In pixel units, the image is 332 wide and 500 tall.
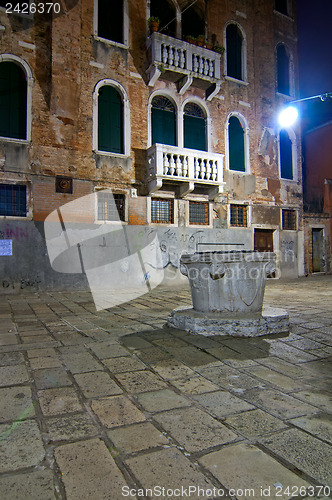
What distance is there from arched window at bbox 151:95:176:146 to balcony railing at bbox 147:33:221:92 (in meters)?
0.81

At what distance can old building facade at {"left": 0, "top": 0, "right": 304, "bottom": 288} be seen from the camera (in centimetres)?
1027

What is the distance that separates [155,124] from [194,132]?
1754 mm

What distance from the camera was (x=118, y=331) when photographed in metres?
A: 4.75

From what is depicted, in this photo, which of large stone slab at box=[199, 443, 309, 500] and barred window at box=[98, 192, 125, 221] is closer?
large stone slab at box=[199, 443, 309, 500]

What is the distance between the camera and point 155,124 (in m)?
12.6

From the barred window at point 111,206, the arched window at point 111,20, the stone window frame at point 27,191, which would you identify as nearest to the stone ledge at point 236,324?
the stone window frame at point 27,191

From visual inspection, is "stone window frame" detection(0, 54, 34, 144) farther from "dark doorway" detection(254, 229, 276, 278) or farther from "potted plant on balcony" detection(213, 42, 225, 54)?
"dark doorway" detection(254, 229, 276, 278)

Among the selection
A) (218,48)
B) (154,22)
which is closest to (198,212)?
(218,48)

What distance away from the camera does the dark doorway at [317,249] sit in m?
16.6

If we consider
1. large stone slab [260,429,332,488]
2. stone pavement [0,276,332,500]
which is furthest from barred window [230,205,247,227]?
large stone slab [260,429,332,488]

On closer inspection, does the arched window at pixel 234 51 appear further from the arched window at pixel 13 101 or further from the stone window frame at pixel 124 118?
the arched window at pixel 13 101

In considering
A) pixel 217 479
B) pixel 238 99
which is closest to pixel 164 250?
pixel 238 99
